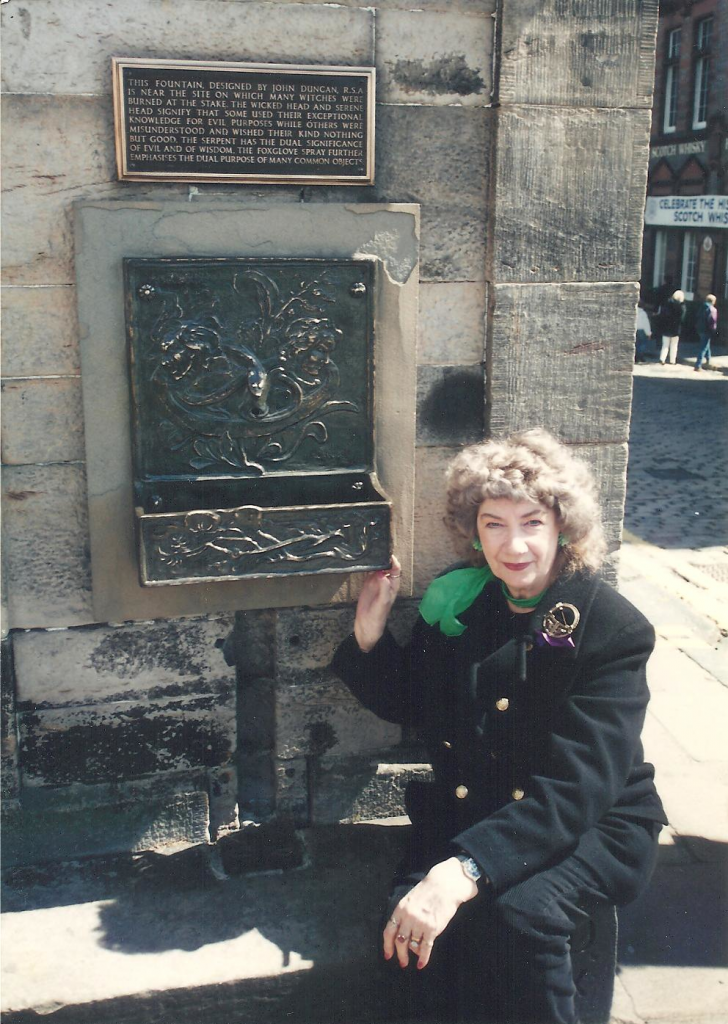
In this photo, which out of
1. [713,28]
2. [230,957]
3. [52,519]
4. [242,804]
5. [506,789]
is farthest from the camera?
[713,28]

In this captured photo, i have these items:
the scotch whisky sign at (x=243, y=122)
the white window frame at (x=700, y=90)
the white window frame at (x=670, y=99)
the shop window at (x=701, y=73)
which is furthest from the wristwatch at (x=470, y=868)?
the white window frame at (x=670, y=99)

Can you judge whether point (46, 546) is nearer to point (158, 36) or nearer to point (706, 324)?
point (158, 36)

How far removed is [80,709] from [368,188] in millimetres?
2123

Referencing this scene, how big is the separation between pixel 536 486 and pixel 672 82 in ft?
88.7

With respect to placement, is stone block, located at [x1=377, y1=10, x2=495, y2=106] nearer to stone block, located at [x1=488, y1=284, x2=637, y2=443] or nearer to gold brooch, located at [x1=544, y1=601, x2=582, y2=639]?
stone block, located at [x1=488, y1=284, x2=637, y2=443]

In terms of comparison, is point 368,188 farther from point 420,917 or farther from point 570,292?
point 420,917

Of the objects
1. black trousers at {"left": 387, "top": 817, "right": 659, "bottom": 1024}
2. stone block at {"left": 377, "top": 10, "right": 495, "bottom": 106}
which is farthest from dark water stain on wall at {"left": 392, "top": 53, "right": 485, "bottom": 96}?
black trousers at {"left": 387, "top": 817, "right": 659, "bottom": 1024}

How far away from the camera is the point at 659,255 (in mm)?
27469

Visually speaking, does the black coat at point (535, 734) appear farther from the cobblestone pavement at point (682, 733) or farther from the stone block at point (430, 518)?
the cobblestone pavement at point (682, 733)

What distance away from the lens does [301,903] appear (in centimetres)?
368

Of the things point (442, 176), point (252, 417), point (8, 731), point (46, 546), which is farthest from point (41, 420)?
point (442, 176)

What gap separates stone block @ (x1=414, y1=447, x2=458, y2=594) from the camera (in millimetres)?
3963

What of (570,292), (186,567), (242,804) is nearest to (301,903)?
(242,804)

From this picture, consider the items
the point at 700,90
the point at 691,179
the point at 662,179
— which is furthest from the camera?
the point at 662,179
